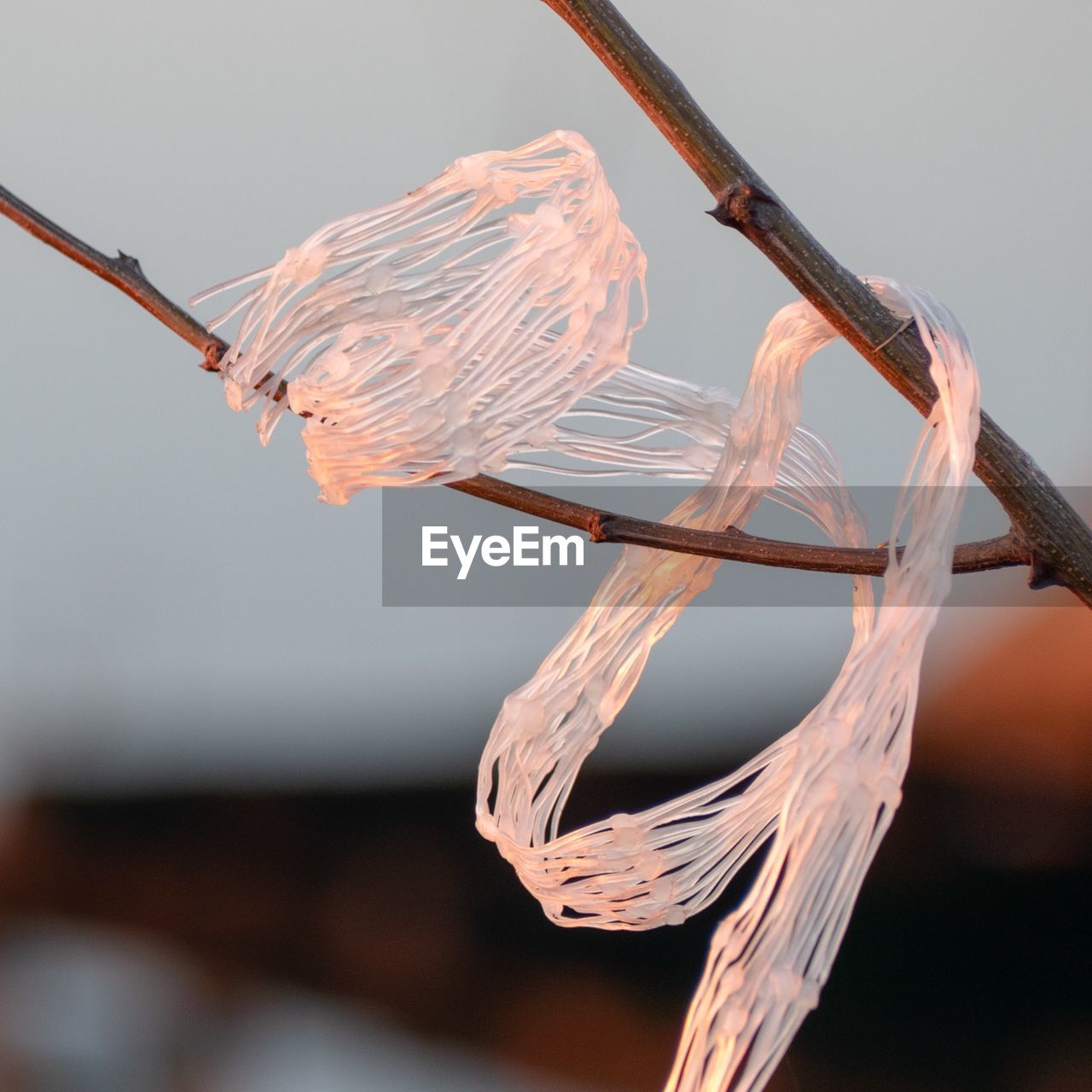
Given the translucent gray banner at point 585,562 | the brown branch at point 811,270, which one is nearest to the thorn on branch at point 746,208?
the brown branch at point 811,270

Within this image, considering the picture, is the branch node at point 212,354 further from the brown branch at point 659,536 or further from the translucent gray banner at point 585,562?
the translucent gray banner at point 585,562

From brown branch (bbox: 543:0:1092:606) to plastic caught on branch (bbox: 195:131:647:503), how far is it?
0.02 metres

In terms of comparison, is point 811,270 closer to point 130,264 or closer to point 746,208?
point 746,208

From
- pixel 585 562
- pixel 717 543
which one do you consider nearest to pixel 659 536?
pixel 717 543

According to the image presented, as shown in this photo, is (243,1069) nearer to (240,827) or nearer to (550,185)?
(240,827)

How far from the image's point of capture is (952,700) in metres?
0.62

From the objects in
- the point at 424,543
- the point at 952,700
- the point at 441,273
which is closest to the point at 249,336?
the point at 441,273

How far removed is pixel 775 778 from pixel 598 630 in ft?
0.13

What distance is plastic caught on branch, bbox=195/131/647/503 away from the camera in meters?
0.17

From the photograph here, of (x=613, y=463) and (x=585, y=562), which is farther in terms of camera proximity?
(x=585, y=562)

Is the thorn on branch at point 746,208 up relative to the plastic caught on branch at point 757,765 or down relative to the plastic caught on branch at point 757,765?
up

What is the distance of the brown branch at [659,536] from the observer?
0.18 meters

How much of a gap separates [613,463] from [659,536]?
1.7 inches

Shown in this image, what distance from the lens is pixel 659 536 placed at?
0.18 metres
